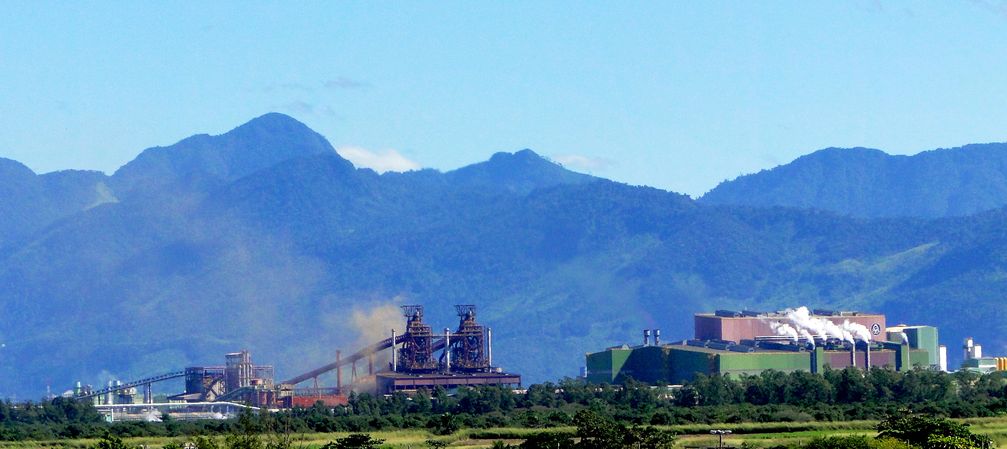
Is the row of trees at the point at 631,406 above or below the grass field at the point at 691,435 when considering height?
above

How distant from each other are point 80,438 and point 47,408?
52665mm

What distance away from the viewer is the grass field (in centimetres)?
12081

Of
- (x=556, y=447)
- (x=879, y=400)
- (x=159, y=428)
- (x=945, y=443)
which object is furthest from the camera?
(x=879, y=400)

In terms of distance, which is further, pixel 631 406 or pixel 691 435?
pixel 631 406

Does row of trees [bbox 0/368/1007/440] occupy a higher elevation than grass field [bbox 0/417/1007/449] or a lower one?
higher

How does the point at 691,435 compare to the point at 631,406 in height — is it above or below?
below

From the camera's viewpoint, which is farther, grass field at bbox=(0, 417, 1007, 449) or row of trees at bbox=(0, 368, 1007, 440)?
row of trees at bbox=(0, 368, 1007, 440)

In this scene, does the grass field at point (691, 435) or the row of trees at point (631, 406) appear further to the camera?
the row of trees at point (631, 406)

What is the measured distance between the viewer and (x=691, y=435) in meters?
128

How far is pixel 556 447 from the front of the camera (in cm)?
10400

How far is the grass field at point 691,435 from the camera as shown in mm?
120812

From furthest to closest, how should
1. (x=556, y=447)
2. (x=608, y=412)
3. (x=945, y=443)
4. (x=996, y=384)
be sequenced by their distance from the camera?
(x=996, y=384), (x=608, y=412), (x=556, y=447), (x=945, y=443)

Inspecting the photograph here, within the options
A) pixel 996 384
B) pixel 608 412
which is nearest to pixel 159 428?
pixel 608 412

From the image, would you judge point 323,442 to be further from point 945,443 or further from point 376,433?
point 945,443
